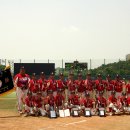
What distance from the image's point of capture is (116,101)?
2016 cm

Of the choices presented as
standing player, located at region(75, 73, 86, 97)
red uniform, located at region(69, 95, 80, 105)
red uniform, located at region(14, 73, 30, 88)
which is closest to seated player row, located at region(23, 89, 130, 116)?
red uniform, located at region(69, 95, 80, 105)

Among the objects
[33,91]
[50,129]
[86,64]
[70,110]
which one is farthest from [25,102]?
[86,64]

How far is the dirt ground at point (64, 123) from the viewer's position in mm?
15570

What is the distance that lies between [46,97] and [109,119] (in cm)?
383

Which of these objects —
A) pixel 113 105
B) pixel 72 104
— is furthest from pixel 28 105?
pixel 113 105

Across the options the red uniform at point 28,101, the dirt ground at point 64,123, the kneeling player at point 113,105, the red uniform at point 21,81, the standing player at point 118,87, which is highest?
the red uniform at point 21,81

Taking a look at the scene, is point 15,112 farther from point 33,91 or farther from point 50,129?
point 50,129

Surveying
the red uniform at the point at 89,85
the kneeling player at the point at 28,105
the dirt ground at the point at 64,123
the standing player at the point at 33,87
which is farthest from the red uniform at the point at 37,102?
the red uniform at the point at 89,85

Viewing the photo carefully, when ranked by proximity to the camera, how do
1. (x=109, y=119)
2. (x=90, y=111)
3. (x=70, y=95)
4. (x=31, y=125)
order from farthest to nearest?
(x=70, y=95)
(x=90, y=111)
(x=109, y=119)
(x=31, y=125)

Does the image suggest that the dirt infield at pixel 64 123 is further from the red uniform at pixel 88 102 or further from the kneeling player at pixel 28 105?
the red uniform at pixel 88 102

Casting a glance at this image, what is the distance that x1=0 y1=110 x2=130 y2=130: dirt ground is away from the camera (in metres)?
15.6

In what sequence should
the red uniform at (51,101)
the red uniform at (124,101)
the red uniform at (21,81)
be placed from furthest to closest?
the red uniform at (124,101) → the red uniform at (21,81) → the red uniform at (51,101)

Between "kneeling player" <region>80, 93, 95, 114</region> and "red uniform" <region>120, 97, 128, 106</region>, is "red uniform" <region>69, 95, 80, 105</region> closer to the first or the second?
"kneeling player" <region>80, 93, 95, 114</region>

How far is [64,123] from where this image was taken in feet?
54.8
